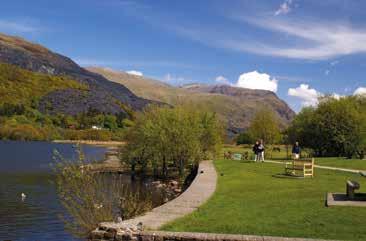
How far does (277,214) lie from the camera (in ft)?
60.5

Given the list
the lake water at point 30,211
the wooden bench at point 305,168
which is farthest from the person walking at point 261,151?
the lake water at point 30,211

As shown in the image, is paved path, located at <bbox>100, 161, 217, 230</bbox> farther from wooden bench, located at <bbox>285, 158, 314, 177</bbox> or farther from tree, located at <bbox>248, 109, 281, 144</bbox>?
tree, located at <bbox>248, 109, 281, 144</bbox>

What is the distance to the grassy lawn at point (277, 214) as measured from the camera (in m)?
15.7

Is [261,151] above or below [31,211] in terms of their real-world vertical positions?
above

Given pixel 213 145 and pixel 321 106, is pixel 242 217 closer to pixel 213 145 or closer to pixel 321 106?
pixel 213 145

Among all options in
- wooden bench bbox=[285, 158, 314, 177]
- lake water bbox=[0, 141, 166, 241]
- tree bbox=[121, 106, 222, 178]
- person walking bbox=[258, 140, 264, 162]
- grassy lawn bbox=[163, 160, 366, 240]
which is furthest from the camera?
tree bbox=[121, 106, 222, 178]

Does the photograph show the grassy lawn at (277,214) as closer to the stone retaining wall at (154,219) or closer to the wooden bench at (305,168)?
the stone retaining wall at (154,219)

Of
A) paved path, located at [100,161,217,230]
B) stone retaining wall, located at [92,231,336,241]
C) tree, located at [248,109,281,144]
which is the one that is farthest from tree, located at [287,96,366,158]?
stone retaining wall, located at [92,231,336,241]

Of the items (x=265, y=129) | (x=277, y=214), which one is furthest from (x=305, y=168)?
(x=265, y=129)

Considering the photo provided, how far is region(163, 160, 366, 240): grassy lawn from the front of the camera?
15656 millimetres

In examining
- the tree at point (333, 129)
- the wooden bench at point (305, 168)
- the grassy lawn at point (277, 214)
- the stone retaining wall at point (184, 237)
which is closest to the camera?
the stone retaining wall at point (184, 237)

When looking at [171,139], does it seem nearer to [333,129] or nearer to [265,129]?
[333,129]

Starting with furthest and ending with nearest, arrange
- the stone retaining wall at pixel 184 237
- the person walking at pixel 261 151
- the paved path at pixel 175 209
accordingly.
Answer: the person walking at pixel 261 151 < the paved path at pixel 175 209 < the stone retaining wall at pixel 184 237

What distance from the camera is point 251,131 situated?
84.6 meters
